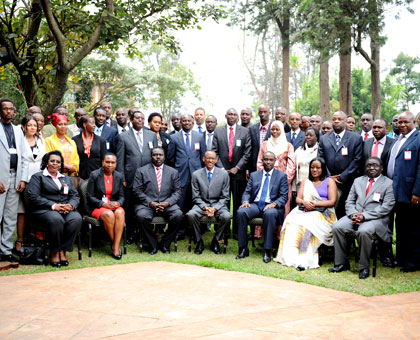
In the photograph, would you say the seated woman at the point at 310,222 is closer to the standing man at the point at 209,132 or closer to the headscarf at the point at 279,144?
the headscarf at the point at 279,144

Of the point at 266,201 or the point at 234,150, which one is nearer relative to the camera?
the point at 266,201

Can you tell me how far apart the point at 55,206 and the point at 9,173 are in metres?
0.78

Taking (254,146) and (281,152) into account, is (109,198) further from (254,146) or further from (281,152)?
(281,152)

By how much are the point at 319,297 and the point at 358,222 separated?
170cm

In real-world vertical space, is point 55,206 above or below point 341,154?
below

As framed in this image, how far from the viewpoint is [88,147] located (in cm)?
785

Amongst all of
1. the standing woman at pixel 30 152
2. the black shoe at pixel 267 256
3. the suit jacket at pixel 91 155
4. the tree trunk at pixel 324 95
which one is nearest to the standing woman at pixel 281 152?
the black shoe at pixel 267 256

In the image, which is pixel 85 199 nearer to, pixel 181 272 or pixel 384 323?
pixel 181 272

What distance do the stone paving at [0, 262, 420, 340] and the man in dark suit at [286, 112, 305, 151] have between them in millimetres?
2942

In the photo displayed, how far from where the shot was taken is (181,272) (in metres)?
6.39

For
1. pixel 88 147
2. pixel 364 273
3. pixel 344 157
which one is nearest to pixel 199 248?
pixel 88 147

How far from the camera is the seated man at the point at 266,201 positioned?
23.9 ft

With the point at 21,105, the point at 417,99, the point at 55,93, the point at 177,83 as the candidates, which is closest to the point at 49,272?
the point at 55,93

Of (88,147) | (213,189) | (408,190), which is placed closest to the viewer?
(408,190)
